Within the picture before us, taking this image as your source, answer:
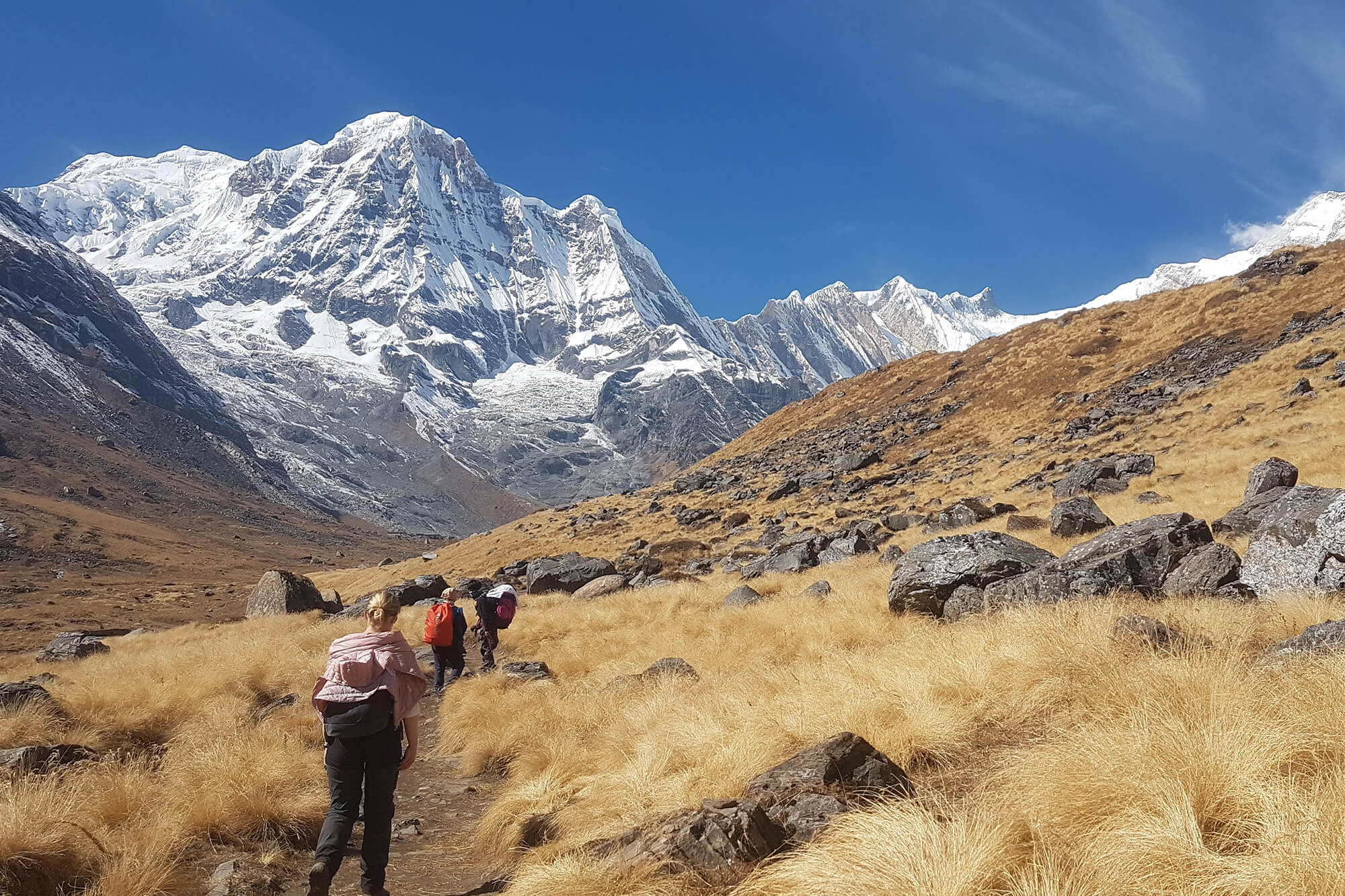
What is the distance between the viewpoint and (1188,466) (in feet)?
72.8

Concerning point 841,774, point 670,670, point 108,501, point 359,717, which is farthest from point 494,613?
point 108,501

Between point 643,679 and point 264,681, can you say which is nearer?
point 643,679

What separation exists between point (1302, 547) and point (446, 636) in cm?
1224

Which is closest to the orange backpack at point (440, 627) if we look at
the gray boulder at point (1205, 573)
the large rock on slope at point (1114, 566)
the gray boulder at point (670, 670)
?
the gray boulder at point (670, 670)

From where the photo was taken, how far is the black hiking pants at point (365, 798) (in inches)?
199

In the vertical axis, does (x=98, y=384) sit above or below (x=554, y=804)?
above

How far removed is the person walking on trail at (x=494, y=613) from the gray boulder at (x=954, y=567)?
7.40 m

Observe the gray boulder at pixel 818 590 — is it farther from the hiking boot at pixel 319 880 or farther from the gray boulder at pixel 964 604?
the hiking boot at pixel 319 880

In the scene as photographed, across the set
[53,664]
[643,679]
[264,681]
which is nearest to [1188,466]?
[643,679]

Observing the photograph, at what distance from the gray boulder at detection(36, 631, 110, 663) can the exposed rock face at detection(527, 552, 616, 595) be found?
14.4 metres

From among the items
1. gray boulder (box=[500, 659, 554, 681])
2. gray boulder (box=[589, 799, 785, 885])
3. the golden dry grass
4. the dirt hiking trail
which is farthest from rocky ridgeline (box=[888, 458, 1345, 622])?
the golden dry grass

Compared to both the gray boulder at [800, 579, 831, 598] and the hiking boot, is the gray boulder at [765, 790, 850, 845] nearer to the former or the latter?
the hiking boot

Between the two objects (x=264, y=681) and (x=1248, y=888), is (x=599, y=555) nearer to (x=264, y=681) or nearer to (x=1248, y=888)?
(x=264, y=681)

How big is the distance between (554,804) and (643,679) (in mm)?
3474
